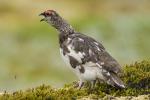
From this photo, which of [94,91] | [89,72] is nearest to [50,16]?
[89,72]

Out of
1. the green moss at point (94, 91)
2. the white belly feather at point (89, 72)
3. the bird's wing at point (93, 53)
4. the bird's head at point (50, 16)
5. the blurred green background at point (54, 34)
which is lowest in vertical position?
the green moss at point (94, 91)

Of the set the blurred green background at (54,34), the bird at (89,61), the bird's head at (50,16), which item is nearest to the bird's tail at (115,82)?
the bird at (89,61)

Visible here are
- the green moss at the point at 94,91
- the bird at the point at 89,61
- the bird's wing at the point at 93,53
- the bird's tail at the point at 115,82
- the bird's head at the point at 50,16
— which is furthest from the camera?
the bird's head at the point at 50,16

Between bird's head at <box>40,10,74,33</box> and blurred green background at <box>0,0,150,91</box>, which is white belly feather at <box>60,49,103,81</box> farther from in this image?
blurred green background at <box>0,0,150,91</box>

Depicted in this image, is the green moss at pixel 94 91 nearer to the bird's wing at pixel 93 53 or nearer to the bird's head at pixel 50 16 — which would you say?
the bird's wing at pixel 93 53

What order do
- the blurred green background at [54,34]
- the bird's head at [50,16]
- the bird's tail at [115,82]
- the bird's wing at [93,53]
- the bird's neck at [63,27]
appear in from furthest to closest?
the blurred green background at [54,34]
the bird's neck at [63,27]
the bird's head at [50,16]
the bird's wing at [93,53]
the bird's tail at [115,82]

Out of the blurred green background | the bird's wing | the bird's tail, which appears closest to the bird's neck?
the bird's wing

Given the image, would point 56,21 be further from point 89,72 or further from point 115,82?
point 115,82

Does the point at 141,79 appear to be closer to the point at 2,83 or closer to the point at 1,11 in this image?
the point at 2,83
